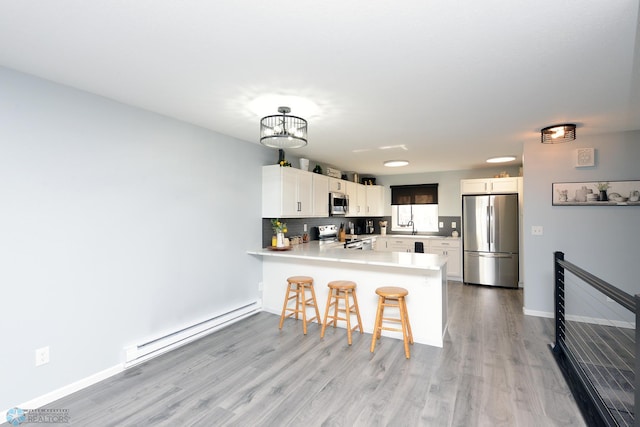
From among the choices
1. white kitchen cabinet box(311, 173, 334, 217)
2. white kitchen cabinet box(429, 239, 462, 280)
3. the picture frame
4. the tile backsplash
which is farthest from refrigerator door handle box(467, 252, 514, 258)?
white kitchen cabinet box(311, 173, 334, 217)

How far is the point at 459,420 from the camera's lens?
2059 millimetres

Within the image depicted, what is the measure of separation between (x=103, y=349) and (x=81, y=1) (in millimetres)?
2524

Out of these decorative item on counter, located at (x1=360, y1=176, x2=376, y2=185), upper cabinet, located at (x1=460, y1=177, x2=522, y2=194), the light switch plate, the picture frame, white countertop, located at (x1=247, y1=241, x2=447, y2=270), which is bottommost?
white countertop, located at (x1=247, y1=241, x2=447, y2=270)

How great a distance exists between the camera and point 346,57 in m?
1.97

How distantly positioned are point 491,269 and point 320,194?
3372 millimetres

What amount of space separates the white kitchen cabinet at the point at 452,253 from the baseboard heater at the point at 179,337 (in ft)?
13.3

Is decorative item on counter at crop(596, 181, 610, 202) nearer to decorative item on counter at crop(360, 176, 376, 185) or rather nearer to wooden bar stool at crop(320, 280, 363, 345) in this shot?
wooden bar stool at crop(320, 280, 363, 345)

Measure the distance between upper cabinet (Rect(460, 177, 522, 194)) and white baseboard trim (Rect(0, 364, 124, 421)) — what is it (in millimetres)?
5786

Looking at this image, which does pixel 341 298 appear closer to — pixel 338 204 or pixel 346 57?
pixel 338 204

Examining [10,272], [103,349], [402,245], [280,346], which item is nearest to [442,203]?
[402,245]

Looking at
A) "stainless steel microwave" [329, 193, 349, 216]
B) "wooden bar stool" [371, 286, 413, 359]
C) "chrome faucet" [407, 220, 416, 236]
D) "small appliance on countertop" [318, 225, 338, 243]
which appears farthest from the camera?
"chrome faucet" [407, 220, 416, 236]

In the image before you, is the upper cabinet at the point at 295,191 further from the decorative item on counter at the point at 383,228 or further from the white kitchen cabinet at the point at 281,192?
the decorative item on counter at the point at 383,228

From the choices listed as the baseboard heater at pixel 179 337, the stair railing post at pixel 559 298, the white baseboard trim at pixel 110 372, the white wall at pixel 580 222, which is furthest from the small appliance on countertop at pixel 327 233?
the stair railing post at pixel 559 298

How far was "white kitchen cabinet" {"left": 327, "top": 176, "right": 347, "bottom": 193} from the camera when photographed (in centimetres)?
552
